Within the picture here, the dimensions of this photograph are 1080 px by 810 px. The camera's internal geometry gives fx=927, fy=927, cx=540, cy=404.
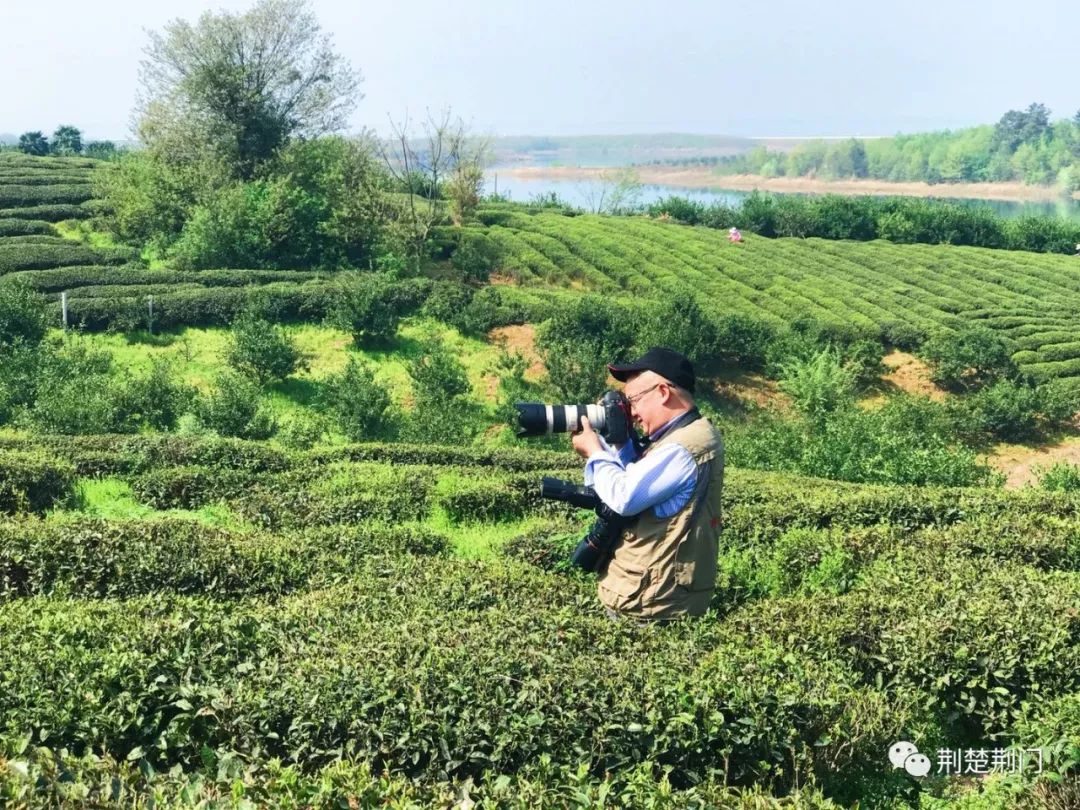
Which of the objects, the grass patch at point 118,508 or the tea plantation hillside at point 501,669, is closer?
the tea plantation hillside at point 501,669

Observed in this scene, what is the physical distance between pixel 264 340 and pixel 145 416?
9.86ft

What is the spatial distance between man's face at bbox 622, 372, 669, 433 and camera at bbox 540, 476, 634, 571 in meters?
0.43

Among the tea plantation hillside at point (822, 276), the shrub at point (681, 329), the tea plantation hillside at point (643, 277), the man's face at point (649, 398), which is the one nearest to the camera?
the man's face at point (649, 398)

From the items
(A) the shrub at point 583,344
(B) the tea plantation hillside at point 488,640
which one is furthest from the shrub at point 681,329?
(B) the tea plantation hillside at point 488,640

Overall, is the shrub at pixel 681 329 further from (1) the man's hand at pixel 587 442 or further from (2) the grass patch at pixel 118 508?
(1) the man's hand at pixel 587 442

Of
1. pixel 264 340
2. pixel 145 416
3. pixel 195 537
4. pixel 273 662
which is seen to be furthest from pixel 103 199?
pixel 273 662

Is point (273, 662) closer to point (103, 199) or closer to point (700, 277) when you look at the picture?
point (700, 277)

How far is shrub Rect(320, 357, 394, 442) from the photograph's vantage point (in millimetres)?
15547

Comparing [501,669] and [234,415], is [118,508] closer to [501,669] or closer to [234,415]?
[501,669]

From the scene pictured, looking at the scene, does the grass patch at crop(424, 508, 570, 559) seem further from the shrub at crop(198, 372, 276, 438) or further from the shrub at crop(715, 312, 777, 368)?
the shrub at crop(715, 312, 777, 368)

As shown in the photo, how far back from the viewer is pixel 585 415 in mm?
4465

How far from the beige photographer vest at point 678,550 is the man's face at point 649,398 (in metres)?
0.11

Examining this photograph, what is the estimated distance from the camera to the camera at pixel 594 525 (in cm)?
431

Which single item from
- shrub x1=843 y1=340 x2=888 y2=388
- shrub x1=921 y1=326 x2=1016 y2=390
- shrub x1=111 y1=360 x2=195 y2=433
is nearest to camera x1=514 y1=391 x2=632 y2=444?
shrub x1=111 y1=360 x2=195 y2=433
